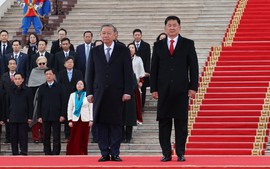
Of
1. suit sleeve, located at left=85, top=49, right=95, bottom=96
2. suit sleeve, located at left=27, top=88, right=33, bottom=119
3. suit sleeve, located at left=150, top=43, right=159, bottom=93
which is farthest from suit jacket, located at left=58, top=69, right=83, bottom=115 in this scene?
suit sleeve, located at left=150, top=43, right=159, bottom=93

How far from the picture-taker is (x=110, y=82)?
47.3ft

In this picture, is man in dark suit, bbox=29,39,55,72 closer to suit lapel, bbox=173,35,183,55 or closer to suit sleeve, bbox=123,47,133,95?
suit sleeve, bbox=123,47,133,95

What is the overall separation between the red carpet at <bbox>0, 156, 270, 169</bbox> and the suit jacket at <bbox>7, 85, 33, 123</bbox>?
15.7 ft

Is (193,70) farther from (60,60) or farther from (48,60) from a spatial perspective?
(48,60)

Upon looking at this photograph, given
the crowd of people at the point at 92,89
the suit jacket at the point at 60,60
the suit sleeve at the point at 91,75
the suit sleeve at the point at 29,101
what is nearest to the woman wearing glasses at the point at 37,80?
the crowd of people at the point at 92,89

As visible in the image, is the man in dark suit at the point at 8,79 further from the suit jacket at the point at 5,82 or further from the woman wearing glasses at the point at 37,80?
the woman wearing glasses at the point at 37,80

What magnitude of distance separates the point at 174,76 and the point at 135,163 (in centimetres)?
130

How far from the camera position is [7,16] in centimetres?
2834

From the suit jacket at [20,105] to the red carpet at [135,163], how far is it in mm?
4786

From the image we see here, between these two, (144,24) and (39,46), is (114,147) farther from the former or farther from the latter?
(144,24)

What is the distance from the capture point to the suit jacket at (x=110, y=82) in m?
14.4

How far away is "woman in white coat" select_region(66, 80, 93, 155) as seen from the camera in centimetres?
1972

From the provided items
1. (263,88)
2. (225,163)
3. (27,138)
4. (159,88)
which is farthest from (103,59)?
(263,88)

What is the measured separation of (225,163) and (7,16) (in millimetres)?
15570
